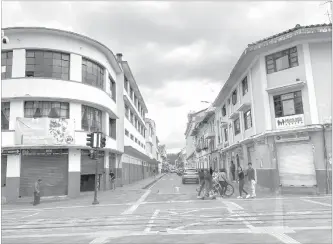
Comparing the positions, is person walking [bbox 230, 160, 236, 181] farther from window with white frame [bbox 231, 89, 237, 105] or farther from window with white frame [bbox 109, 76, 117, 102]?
window with white frame [bbox 109, 76, 117, 102]

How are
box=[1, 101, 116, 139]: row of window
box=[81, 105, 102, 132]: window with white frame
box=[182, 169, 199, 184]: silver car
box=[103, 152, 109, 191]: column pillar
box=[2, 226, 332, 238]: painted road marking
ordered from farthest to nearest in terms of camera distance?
box=[182, 169, 199, 184]: silver car
box=[103, 152, 109, 191]: column pillar
box=[81, 105, 102, 132]: window with white frame
box=[1, 101, 116, 139]: row of window
box=[2, 226, 332, 238]: painted road marking

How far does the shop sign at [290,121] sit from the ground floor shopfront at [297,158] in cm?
55

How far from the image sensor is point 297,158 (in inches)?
724

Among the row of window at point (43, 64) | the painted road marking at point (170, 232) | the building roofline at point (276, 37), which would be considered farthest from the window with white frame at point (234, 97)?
the painted road marking at point (170, 232)

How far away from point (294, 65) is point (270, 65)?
5.42ft

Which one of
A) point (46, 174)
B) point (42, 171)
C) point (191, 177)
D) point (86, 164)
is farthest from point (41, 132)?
point (191, 177)

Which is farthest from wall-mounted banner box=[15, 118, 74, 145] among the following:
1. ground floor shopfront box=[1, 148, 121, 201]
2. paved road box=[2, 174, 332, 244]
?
paved road box=[2, 174, 332, 244]

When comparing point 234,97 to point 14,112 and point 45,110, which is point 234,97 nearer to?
point 45,110

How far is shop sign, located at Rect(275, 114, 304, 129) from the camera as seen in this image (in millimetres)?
18273

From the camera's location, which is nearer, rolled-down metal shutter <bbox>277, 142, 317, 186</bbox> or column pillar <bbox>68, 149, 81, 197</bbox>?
rolled-down metal shutter <bbox>277, 142, 317, 186</bbox>

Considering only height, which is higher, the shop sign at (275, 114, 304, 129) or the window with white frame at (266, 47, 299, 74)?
the window with white frame at (266, 47, 299, 74)

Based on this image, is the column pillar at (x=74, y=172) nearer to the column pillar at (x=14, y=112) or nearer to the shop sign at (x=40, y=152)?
the shop sign at (x=40, y=152)

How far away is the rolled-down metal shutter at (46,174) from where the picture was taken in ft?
62.0

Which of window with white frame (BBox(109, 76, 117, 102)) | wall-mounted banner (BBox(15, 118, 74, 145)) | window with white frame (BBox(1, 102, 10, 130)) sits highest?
window with white frame (BBox(109, 76, 117, 102))
